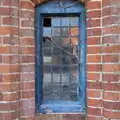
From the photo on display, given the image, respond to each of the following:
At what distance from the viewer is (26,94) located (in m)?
3.11

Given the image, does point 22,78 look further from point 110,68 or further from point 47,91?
point 110,68

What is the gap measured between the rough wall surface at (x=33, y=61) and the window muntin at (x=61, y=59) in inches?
5.8

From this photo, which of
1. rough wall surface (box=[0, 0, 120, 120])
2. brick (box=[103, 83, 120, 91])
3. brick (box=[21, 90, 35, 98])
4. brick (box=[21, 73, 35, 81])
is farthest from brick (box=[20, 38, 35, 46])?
brick (box=[103, 83, 120, 91])

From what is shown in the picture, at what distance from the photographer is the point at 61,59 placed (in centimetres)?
322

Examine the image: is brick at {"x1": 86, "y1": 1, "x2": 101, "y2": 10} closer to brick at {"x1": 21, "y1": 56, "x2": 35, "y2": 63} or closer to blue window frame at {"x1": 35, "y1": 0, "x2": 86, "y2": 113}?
blue window frame at {"x1": 35, "y1": 0, "x2": 86, "y2": 113}

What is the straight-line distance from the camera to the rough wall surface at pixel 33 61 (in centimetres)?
287

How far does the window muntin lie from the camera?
10.6 feet

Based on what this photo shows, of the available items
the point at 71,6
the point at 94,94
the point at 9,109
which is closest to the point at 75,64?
the point at 94,94

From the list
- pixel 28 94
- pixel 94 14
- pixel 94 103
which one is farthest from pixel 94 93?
pixel 94 14

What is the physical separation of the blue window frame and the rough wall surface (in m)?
0.07

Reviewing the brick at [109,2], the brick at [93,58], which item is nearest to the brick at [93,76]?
the brick at [93,58]

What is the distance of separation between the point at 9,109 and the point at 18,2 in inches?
37.3

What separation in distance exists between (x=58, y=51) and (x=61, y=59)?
80mm

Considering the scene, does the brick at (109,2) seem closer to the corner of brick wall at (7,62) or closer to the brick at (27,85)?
the corner of brick wall at (7,62)
